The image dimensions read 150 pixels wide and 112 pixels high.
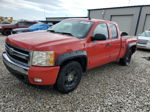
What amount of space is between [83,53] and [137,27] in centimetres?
1473

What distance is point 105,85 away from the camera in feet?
12.0

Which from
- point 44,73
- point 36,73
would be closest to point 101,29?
point 44,73

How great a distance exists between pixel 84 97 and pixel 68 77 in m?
0.61

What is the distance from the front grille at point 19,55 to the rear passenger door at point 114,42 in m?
2.81

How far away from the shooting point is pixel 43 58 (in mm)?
A: 2438

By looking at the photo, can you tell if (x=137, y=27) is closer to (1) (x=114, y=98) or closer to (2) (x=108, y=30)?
(2) (x=108, y=30)

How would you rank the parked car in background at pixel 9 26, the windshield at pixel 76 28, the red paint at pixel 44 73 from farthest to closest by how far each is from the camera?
1. the parked car in background at pixel 9 26
2. the windshield at pixel 76 28
3. the red paint at pixel 44 73

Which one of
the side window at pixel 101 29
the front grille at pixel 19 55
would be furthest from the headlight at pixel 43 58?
the side window at pixel 101 29

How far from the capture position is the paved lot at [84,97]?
257 cm

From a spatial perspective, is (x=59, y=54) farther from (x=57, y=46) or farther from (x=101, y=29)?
(x=101, y=29)

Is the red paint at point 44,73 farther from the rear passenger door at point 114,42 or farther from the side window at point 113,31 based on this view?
the side window at point 113,31

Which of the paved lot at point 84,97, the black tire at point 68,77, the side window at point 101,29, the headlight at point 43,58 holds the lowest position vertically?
the paved lot at point 84,97

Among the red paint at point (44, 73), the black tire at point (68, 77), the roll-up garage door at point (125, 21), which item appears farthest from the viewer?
the roll-up garage door at point (125, 21)

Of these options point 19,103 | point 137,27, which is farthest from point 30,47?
point 137,27
